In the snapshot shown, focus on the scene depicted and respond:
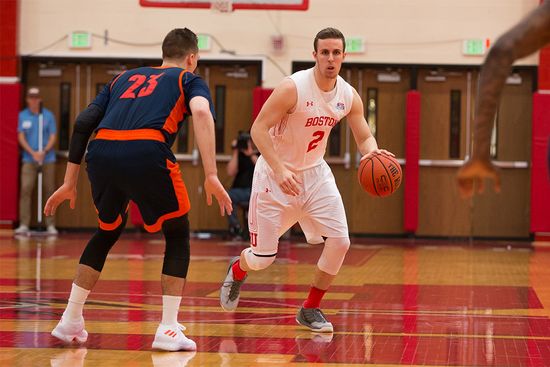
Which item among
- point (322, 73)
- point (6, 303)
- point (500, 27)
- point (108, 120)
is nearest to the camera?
point (108, 120)

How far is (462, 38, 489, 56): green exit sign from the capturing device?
52.1ft

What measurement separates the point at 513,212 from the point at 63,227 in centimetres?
727

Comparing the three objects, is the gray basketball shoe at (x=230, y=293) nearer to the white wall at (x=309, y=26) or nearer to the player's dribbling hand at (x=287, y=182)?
the player's dribbling hand at (x=287, y=182)

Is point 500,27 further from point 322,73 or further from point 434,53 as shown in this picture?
point 322,73

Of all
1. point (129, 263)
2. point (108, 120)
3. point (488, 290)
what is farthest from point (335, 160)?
point (108, 120)

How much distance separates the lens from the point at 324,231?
654 centimetres

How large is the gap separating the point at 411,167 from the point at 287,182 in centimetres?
1029

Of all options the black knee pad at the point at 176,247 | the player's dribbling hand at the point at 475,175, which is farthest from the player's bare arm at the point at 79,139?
the player's dribbling hand at the point at 475,175

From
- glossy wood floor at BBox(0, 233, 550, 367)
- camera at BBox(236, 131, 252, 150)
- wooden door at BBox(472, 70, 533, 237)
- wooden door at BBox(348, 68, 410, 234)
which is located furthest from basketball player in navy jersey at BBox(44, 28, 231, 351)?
wooden door at BBox(472, 70, 533, 237)

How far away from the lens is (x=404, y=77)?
16.2 m

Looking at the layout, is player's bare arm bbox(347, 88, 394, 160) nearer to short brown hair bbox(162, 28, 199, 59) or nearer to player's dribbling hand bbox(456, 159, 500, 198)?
short brown hair bbox(162, 28, 199, 59)

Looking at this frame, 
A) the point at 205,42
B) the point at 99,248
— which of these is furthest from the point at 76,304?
the point at 205,42

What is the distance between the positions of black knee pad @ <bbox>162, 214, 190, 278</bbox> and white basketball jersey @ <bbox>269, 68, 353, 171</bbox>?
1.28 metres

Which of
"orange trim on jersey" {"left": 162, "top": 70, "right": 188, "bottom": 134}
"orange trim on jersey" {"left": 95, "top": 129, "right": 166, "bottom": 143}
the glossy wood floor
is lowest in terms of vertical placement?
the glossy wood floor
